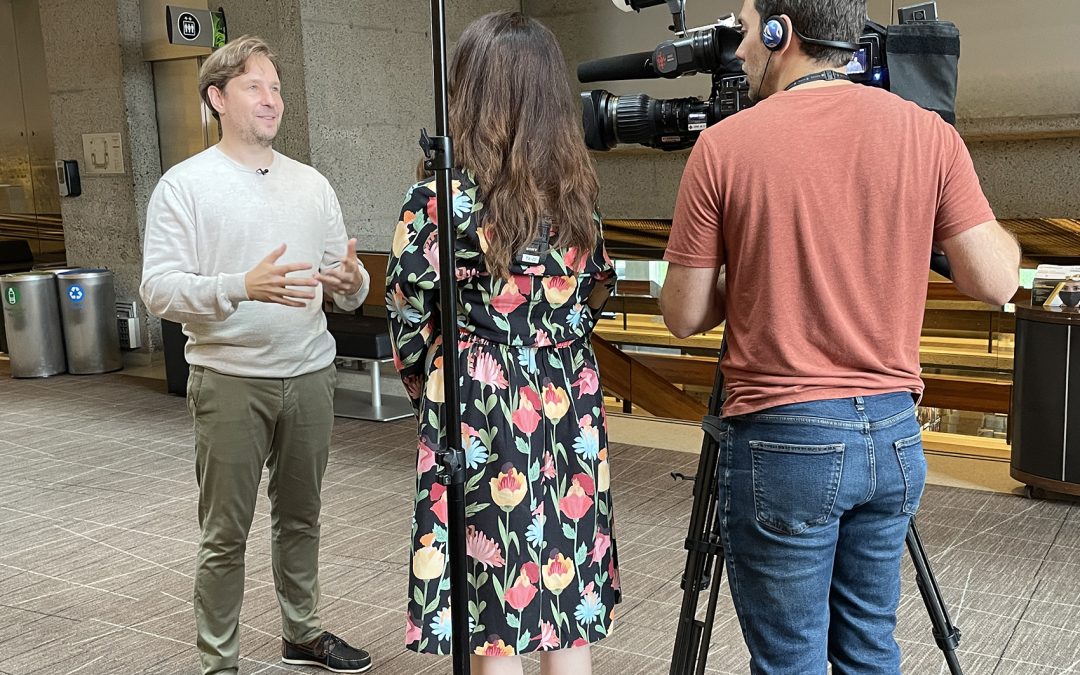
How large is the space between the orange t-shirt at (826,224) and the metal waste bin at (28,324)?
7430mm

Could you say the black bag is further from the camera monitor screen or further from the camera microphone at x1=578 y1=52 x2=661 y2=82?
the camera microphone at x1=578 y1=52 x2=661 y2=82

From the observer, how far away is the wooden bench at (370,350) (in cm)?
623

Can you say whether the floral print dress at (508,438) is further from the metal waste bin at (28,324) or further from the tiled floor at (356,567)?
the metal waste bin at (28,324)

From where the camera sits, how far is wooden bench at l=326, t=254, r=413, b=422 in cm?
623

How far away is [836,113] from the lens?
1573mm

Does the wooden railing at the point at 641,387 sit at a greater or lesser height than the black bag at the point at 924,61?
lesser

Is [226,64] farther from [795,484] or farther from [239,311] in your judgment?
[795,484]

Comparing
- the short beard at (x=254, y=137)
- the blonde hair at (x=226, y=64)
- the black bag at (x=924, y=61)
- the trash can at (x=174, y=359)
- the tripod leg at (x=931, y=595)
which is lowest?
the trash can at (x=174, y=359)

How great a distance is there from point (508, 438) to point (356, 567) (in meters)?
2.03

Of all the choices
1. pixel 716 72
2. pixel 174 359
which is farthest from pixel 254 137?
pixel 174 359

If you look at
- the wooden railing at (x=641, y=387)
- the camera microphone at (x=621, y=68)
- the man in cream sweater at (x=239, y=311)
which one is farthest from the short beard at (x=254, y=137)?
the wooden railing at (x=641, y=387)

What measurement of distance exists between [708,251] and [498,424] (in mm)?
583

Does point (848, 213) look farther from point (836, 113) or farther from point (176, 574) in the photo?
point (176, 574)

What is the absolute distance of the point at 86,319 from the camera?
8047 millimetres
